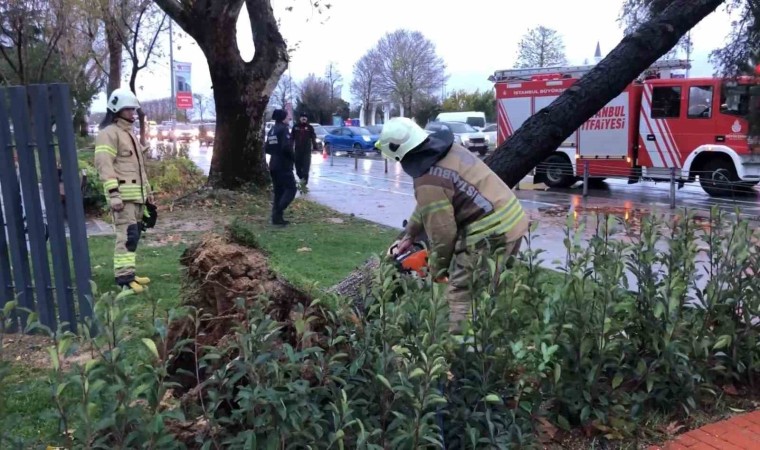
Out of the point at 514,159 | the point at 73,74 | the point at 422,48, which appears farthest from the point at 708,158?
the point at 422,48

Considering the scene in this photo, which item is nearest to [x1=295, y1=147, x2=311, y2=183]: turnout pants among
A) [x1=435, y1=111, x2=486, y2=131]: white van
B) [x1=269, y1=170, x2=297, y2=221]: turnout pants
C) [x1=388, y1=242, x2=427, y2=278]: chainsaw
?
[x1=269, y1=170, x2=297, y2=221]: turnout pants

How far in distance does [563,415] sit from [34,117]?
359cm

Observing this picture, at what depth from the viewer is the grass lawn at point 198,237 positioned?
3.62 metres

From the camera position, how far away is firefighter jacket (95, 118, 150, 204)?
5816mm

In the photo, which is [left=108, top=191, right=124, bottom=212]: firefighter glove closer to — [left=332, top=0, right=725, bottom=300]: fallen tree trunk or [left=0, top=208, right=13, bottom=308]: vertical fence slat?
[left=0, top=208, right=13, bottom=308]: vertical fence slat

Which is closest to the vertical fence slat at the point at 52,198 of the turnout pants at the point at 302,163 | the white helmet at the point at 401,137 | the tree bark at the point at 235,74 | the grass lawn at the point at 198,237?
the grass lawn at the point at 198,237

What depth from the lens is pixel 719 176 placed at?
51.3ft

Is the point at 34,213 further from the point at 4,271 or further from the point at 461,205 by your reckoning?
the point at 461,205

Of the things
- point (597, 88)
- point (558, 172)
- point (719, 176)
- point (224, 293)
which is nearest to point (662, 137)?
point (719, 176)

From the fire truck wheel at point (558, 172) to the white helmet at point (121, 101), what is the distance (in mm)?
13638

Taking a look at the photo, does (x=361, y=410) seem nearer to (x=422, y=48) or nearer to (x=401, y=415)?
(x=401, y=415)

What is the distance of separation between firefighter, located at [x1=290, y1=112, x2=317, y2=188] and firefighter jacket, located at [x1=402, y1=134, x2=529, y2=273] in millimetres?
10462

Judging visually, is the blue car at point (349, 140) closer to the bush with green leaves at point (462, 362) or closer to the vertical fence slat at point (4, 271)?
the vertical fence slat at point (4, 271)

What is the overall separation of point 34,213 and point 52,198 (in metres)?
0.23
